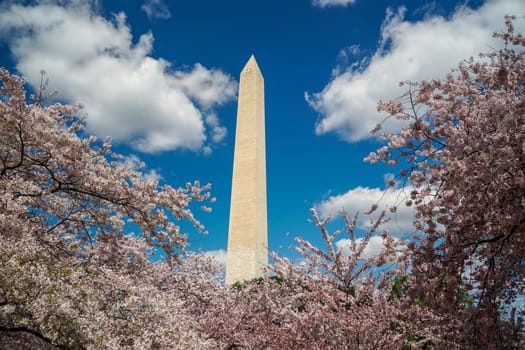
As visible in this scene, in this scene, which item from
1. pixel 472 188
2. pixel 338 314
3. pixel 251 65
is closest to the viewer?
pixel 472 188

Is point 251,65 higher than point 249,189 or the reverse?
higher

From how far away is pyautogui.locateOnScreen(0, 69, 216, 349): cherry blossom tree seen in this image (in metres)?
3.87

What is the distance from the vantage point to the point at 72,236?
7016mm

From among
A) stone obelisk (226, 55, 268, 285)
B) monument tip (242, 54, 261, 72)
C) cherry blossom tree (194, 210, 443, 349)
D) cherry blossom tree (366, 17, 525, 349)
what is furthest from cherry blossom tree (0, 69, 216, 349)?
monument tip (242, 54, 261, 72)

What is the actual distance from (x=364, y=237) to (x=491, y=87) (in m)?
3.21

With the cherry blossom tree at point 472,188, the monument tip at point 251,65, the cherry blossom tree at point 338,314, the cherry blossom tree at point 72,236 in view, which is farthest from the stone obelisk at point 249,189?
the cherry blossom tree at point 472,188

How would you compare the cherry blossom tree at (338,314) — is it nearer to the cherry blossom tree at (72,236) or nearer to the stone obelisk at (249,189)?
the cherry blossom tree at (72,236)

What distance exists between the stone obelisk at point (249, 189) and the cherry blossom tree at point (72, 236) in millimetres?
7481

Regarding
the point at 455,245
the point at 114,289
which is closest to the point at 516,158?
the point at 455,245

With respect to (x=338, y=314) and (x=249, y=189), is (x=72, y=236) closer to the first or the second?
(x=338, y=314)

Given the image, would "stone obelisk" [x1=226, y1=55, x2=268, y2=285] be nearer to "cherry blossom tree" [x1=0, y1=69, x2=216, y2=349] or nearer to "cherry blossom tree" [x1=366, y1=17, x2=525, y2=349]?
"cherry blossom tree" [x1=0, y1=69, x2=216, y2=349]

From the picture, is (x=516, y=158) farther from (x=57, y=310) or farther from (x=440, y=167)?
(x=57, y=310)

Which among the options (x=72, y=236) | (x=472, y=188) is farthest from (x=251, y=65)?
(x=472, y=188)

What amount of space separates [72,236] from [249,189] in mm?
9706
